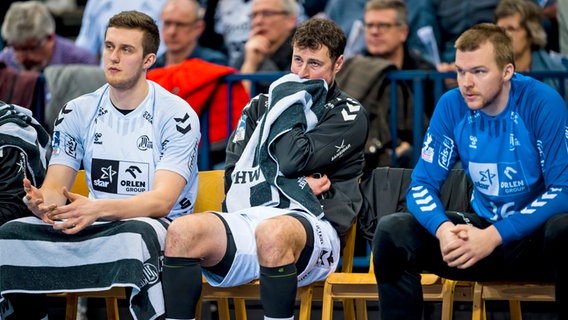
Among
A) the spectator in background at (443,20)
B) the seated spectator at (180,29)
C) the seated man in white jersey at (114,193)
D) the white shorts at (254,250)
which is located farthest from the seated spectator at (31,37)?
the white shorts at (254,250)

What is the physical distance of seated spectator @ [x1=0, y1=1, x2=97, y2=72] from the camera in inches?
316

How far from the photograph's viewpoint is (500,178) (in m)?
4.71

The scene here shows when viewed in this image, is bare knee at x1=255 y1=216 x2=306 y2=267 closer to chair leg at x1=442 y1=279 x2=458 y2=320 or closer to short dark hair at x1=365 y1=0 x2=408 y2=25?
chair leg at x1=442 y1=279 x2=458 y2=320

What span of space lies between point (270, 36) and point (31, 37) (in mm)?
1801

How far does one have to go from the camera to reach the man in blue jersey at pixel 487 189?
14.8ft

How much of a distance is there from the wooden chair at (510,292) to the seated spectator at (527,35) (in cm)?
252

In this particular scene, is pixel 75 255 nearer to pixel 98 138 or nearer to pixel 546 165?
pixel 98 138

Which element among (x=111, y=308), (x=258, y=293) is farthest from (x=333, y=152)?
(x=111, y=308)

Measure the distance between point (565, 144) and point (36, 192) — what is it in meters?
2.30

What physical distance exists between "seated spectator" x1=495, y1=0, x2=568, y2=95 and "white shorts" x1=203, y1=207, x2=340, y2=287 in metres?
2.40

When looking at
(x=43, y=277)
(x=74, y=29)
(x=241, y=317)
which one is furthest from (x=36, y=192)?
(x=74, y=29)

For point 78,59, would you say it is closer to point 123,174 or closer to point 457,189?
point 123,174

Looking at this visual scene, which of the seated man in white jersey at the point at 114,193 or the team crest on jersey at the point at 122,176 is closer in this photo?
the seated man in white jersey at the point at 114,193

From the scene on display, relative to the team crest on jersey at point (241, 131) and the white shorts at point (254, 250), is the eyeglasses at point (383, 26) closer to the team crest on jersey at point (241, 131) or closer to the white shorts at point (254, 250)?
the team crest on jersey at point (241, 131)
